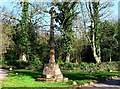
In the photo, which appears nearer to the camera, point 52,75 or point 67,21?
point 52,75

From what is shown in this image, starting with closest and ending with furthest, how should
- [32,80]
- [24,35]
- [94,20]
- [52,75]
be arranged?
[32,80]
[52,75]
[94,20]
[24,35]

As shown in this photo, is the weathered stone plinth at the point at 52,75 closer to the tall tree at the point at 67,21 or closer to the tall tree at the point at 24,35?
the tall tree at the point at 67,21

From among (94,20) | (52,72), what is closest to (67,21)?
(94,20)

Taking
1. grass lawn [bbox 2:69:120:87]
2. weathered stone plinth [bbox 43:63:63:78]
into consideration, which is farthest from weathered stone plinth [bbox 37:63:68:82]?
grass lawn [bbox 2:69:120:87]

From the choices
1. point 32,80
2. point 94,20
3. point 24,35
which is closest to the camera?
point 32,80

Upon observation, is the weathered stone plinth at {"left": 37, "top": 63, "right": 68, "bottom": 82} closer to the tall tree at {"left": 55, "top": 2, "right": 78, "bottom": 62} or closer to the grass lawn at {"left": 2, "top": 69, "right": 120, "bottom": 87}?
the grass lawn at {"left": 2, "top": 69, "right": 120, "bottom": 87}

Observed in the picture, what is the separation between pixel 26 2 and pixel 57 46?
702 centimetres

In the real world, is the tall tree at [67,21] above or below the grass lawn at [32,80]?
above

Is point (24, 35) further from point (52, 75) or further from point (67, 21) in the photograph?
point (52, 75)

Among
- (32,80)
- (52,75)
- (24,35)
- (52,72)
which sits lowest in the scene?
(32,80)

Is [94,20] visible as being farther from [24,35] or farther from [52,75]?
[52,75]

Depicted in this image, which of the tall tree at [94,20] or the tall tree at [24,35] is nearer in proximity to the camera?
the tall tree at [94,20]

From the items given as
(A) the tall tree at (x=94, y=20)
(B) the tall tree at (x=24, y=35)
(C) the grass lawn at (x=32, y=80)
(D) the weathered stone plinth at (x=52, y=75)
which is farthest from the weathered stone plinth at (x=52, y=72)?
(B) the tall tree at (x=24, y=35)

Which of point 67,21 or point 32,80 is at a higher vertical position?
point 67,21
